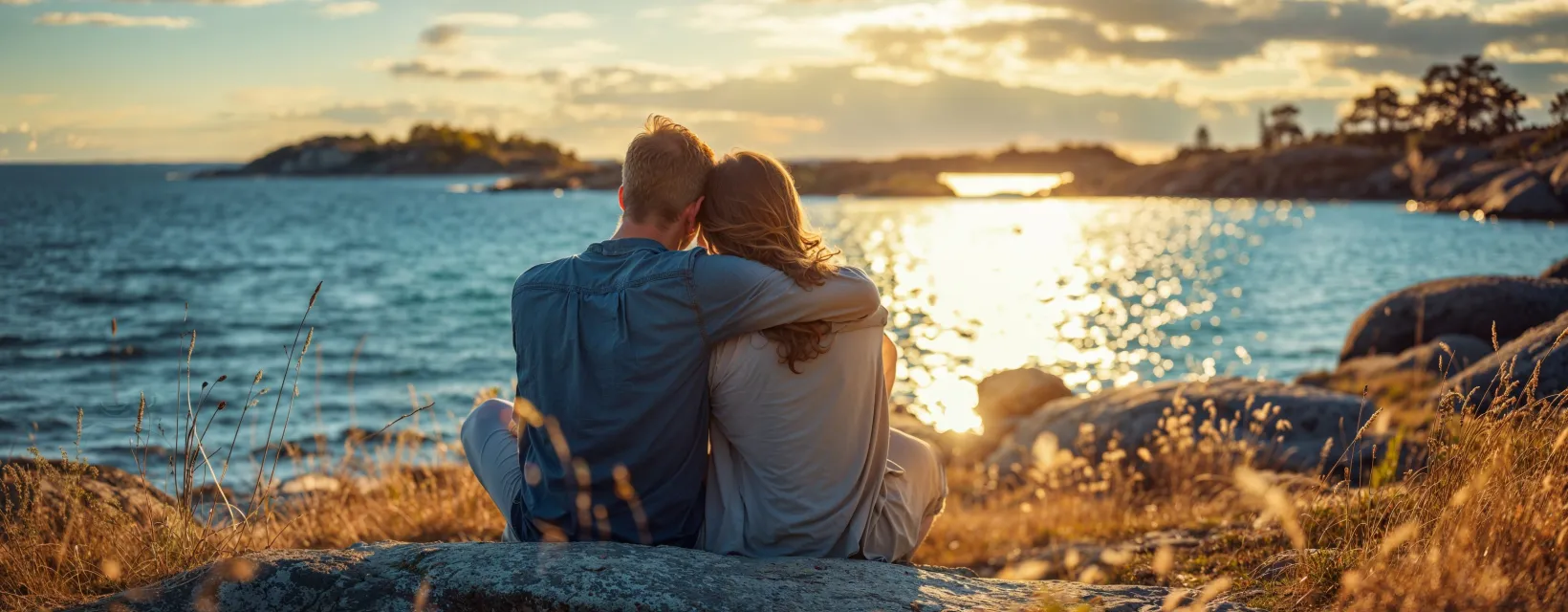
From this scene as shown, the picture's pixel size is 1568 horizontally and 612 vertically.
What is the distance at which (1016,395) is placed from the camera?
564 inches

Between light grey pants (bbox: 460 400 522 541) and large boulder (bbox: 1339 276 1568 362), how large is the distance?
442 inches

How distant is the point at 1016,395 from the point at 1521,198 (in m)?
49.0

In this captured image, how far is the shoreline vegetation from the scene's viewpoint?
9.74ft

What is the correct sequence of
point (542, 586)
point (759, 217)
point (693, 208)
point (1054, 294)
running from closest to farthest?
point (542, 586) < point (759, 217) < point (693, 208) < point (1054, 294)

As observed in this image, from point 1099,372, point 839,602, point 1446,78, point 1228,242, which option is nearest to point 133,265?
point 1099,372

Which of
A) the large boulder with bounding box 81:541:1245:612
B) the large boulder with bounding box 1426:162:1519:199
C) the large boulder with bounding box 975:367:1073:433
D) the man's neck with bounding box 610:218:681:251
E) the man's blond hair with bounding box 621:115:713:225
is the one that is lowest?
the large boulder with bounding box 975:367:1073:433

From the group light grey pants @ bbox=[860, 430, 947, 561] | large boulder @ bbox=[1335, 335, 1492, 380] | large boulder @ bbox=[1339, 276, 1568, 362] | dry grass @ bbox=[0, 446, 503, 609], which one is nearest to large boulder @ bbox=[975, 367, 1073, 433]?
large boulder @ bbox=[1335, 335, 1492, 380]

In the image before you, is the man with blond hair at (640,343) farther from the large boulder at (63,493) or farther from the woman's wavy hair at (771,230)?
the large boulder at (63,493)

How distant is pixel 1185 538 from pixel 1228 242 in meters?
56.2

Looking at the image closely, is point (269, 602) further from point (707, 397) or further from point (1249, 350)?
point (1249, 350)

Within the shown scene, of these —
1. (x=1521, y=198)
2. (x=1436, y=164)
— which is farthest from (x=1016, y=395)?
(x=1436, y=164)

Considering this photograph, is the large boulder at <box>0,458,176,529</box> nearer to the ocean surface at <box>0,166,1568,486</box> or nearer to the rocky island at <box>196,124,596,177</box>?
the ocean surface at <box>0,166,1568,486</box>

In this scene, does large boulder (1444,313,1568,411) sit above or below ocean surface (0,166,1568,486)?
above

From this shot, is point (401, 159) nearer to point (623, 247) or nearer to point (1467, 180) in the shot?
point (1467, 180)
